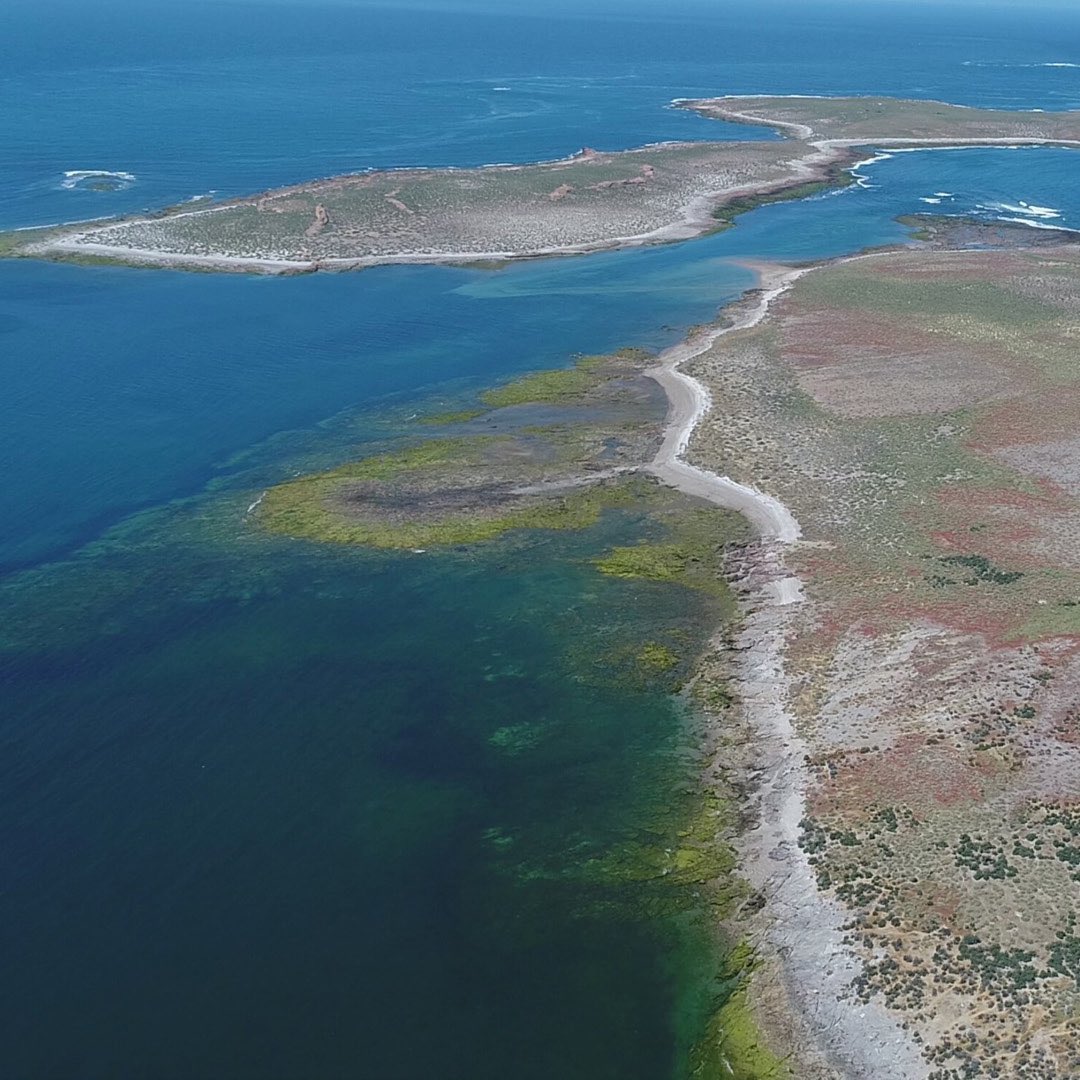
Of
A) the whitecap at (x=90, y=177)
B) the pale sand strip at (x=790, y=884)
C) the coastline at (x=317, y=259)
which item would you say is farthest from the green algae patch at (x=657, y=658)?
the whitecap at (x=90, y=177)

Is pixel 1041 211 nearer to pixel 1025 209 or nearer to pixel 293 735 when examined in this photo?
pixel 1025 209

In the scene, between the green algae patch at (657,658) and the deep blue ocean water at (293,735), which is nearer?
the deep blue ocean water at (293,735)

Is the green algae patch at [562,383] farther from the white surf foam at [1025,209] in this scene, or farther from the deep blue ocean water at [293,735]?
the white surf foam at [1025,209]

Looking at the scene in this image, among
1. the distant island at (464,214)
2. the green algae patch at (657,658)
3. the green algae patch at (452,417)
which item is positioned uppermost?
the distant island at (464,214)

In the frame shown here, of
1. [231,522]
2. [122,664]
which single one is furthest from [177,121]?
[122,664]

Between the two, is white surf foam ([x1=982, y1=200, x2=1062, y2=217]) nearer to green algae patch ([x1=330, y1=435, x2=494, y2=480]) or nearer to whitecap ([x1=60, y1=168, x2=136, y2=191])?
green algae patch ([x1=330, y1=435, x2=494, y2=480])

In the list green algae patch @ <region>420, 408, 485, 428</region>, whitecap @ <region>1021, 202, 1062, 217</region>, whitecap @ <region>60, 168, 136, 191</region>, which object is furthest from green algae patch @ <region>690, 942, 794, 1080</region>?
whitecap @ <region>60, 168, 136, 191</region>
